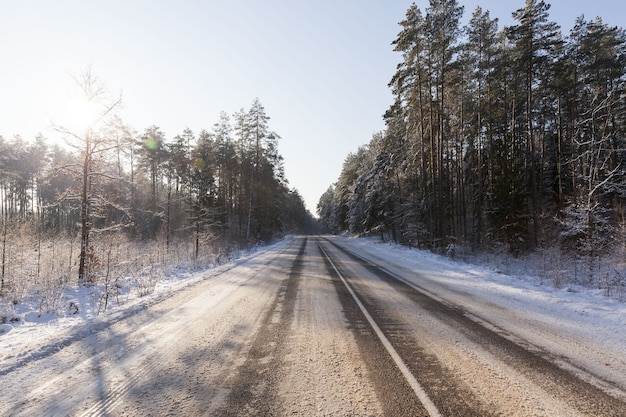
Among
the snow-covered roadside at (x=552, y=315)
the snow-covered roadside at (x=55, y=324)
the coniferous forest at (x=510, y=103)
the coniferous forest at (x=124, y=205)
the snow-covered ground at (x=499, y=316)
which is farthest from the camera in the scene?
the coniferous forest at (x=510, y=103)

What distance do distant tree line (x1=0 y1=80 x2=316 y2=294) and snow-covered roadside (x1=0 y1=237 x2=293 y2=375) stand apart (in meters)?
4.17

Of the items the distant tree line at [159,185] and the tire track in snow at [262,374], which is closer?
the tire track in snow at [262,374]

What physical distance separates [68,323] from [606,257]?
19574 millimetres

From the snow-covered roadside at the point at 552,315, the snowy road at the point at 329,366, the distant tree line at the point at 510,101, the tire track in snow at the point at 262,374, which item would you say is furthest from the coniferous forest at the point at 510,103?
the tire track in snow at the point at 262,374

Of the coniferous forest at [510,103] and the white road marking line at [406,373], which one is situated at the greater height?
the coniferous forest at [510,103]

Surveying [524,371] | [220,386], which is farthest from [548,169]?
[220,386]

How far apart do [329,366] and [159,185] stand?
5496 centimetres

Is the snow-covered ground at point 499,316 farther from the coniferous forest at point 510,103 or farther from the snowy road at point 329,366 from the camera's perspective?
the coniferous forest at point 510,103

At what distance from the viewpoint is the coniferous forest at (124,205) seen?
1081 cm

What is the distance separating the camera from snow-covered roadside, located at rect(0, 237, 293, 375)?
14.7 feet

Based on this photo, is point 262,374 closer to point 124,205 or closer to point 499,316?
point 499,316

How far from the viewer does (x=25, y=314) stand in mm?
6742

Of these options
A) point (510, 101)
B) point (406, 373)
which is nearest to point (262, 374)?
point (406, 373)

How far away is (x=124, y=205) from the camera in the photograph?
29672 mm
